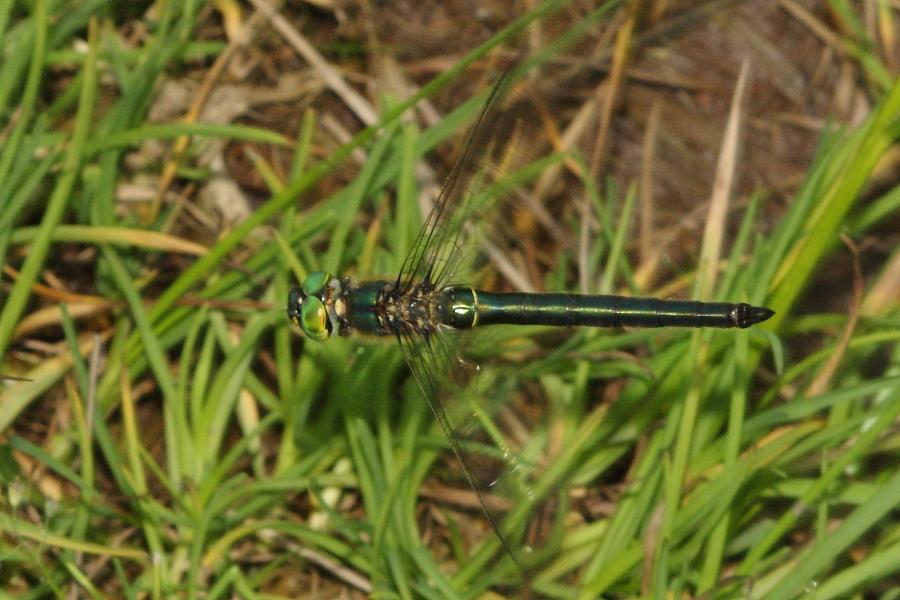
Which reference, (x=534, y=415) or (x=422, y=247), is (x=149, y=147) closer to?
(x=422, y=247)

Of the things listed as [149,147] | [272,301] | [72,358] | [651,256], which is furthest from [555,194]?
[72,358]

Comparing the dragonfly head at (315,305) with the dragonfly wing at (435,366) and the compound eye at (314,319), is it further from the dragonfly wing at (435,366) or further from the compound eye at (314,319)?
the dragonfly wing at (435,366)

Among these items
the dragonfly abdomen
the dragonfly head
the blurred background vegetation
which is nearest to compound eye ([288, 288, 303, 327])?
the dragonfly head

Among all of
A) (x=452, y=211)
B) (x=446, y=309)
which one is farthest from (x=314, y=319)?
(x=452, y=211)

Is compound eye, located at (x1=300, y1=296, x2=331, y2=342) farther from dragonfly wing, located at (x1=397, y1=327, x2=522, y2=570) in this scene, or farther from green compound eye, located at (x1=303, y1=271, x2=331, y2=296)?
dragonfly wing, located at (x1=397, y1=327, x2=522, y2=570)

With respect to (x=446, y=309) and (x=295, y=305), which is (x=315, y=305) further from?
(x=446, y=309)

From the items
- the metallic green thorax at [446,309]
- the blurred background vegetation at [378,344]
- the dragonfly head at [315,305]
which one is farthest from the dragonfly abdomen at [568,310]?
the dragonfly head at [315,305]
